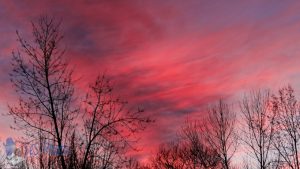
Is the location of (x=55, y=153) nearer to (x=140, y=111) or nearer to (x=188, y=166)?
(x=140, y=111)

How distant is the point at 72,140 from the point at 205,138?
22640mm

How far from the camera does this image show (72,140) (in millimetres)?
15461

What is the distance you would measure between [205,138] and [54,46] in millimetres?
22877

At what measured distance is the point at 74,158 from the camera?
15.3 metres

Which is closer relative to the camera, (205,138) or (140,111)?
(140,111)

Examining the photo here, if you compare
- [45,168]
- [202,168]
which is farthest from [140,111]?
[202,168]

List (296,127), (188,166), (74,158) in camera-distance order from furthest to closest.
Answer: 1. (188,166)
2. (296,127)
3. (74,158)

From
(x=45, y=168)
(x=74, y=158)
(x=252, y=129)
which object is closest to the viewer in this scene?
(x=74, y=158)

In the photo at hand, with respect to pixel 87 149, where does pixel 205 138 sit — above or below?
above

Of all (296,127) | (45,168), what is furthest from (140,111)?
(296,127)

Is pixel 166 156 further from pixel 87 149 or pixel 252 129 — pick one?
pixel 87 149

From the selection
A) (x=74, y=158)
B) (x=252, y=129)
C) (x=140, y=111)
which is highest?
(x=252, y=129)

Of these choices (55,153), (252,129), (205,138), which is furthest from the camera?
(205,138)

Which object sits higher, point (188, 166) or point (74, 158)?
point (188, 166)
